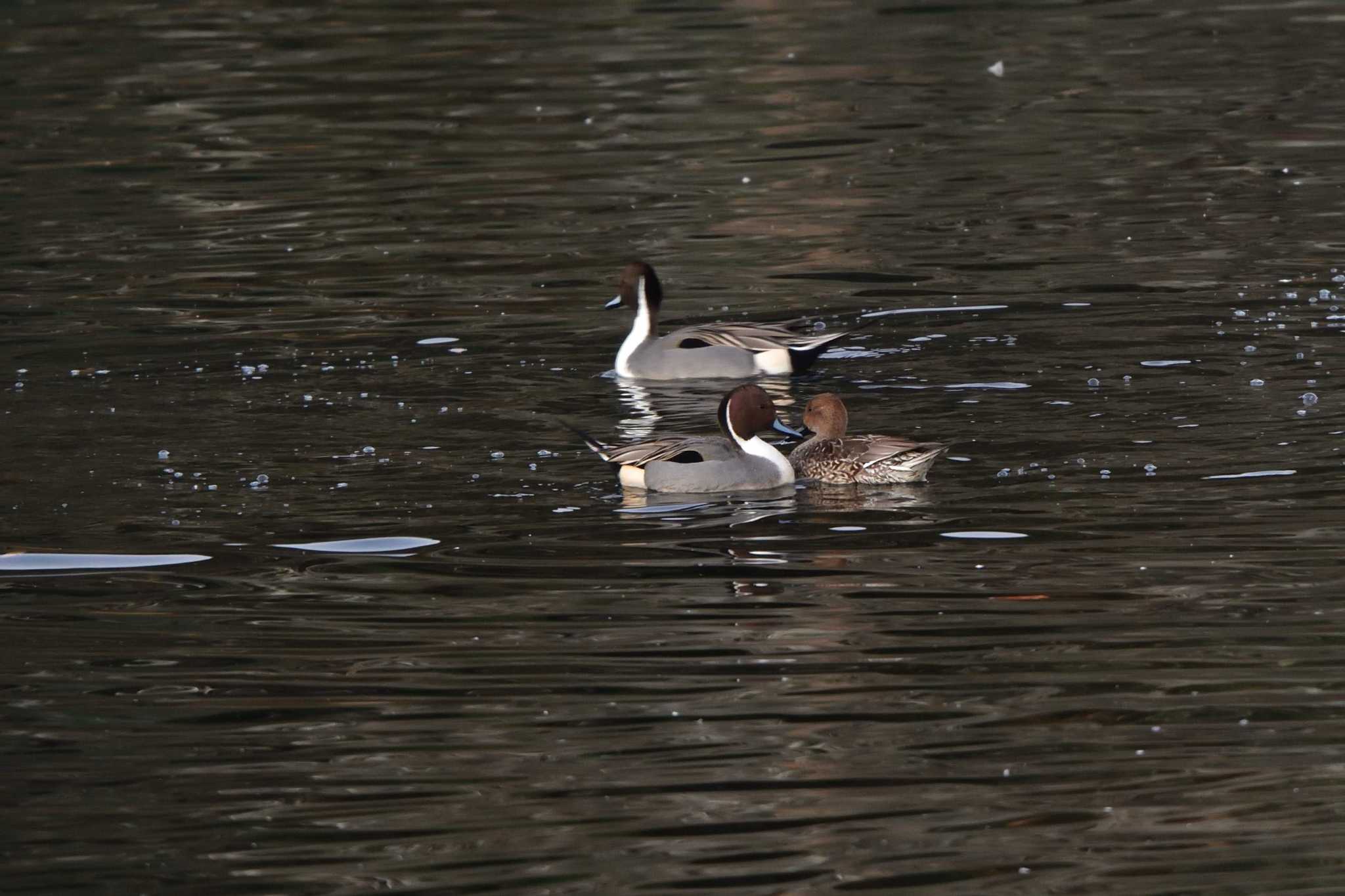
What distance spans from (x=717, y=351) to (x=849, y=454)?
3024mm

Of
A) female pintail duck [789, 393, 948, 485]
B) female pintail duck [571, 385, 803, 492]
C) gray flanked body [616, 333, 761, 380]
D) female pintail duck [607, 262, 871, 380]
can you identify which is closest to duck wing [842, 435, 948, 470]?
female pintail duck [789, 393, 948, 485]

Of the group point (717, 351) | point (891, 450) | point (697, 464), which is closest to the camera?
point (891, 450)

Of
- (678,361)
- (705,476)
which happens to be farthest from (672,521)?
(678,361)

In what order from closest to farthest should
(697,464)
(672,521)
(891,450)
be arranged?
(672,521)
(891,450)
(697,464)

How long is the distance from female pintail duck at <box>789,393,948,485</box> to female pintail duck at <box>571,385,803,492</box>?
6.2 inches

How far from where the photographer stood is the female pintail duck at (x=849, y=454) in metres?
10.6

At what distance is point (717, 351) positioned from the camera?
13734mm

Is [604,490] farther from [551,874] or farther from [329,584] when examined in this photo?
[551,874]

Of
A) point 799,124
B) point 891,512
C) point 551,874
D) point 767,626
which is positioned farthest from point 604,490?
point 799,124

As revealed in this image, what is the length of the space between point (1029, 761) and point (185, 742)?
2.83 meters

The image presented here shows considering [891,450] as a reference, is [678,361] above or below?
below

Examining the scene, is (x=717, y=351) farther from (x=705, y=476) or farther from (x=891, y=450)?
(x=891, y=450)

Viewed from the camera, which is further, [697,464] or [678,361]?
[678,361]

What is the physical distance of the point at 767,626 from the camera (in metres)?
8.45
